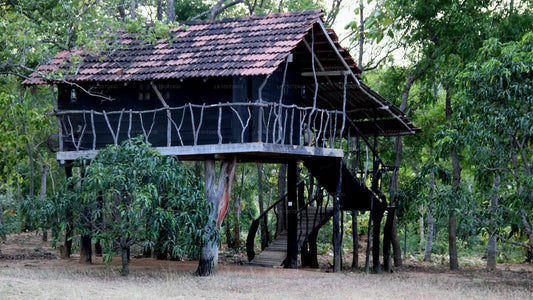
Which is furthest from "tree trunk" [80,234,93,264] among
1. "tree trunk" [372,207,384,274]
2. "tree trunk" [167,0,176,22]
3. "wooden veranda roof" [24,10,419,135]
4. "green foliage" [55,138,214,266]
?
"tree trunk" [167,0,176,22]

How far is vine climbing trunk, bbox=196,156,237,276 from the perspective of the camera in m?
15.9

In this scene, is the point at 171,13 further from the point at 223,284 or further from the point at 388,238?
the point at 223,284

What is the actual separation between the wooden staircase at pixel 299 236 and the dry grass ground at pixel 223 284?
0.86 m

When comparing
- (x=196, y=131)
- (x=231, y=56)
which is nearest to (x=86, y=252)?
(x=196, y=131)

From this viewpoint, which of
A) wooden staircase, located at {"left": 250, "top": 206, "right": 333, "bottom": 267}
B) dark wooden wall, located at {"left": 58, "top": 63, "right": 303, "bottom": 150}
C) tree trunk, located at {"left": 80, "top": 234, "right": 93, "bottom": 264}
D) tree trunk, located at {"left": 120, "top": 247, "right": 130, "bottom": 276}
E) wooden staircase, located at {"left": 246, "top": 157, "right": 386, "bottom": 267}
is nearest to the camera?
tree trunk, located at {"left": 120, "top": 247, "right": 130, "bottom": 276}

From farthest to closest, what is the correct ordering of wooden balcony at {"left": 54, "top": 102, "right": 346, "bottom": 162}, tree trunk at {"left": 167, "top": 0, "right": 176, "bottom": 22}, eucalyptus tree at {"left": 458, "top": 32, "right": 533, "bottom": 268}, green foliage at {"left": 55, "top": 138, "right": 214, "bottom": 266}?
tree trunk at {"left": 167, "top": 0, "right": 176, "bottom": 22}
wooden balcony at {"left": 54, "top": 102, "right": 346, "bottom": 162}
green foliage at {"left": 55, "top": 138, "right": 214, "bottom": 266}
eucalyptus tree at {"left": 458, "top": 32, "right": 533, "bottom": 268}

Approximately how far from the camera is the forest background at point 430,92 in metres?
14.5

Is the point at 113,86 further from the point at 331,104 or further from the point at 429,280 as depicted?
the point at 429,280

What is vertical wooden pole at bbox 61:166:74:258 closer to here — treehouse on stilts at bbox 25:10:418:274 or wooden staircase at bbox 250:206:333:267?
treehouse on stilts at bbox 25:10:418:274

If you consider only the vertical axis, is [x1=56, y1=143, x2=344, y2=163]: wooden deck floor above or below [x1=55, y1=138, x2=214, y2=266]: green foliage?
above

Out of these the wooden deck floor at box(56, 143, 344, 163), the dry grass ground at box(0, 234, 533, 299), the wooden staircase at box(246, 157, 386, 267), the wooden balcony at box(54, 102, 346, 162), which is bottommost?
the dry grass ground at box(0, 234, 533, 299)

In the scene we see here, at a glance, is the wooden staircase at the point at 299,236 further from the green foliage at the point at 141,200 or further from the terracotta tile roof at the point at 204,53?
the terracotta tile roof at the point at 204,53

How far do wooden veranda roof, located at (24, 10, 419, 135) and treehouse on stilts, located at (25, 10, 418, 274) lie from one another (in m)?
0.03

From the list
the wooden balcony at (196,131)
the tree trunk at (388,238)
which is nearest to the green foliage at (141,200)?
the wooden balcony at (196,131)
